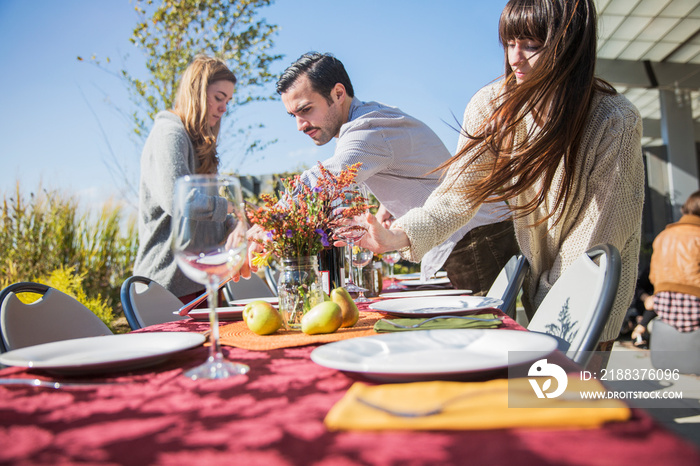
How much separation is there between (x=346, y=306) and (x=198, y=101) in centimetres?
216

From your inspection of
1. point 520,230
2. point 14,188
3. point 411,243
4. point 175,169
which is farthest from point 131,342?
point 14,188

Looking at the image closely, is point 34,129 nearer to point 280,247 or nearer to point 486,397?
point 280,247

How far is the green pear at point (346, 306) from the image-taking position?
1237 millimetres

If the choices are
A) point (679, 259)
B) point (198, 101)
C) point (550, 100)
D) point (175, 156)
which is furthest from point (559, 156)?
point (679, 259)

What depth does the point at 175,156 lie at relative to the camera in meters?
2.70

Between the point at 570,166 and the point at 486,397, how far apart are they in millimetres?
1262

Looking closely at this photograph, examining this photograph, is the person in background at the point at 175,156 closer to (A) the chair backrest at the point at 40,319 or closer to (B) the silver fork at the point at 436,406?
(A) the chair backrest at the point at 40,319

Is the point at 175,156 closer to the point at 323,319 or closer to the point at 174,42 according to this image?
the point at 323,319

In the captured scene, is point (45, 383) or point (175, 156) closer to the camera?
point (45, 383)

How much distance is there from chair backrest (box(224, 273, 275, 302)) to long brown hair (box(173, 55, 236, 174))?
735mm

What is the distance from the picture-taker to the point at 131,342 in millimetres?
983

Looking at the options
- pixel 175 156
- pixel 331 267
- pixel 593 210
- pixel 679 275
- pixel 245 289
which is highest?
pixel 175 156

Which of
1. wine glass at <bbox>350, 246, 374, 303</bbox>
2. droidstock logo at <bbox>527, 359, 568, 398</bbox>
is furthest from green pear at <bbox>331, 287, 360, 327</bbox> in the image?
wine glass at <bbox>350, 246, 374, 303</bbox>

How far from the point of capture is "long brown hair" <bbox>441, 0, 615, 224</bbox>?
1519 millimetres
